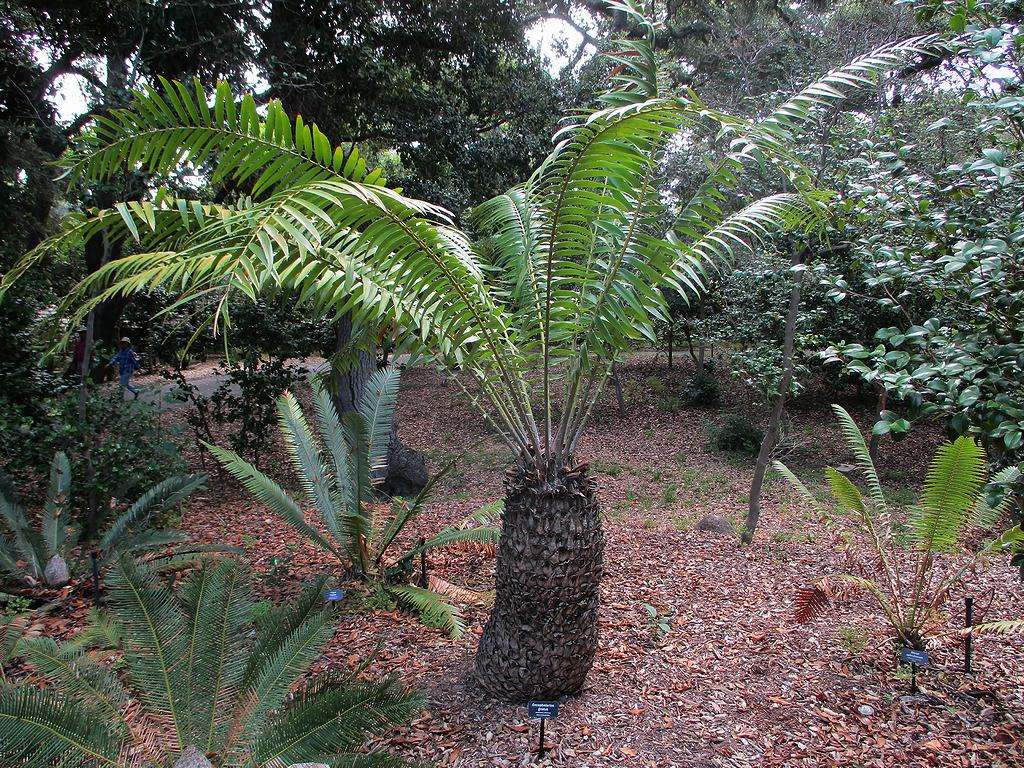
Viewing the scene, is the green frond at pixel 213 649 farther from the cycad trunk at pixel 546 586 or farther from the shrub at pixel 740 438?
the shrub at pixel 740 438

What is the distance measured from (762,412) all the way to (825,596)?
315 inches

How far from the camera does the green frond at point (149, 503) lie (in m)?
4.39

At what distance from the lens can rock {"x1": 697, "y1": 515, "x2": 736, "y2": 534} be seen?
229 inches

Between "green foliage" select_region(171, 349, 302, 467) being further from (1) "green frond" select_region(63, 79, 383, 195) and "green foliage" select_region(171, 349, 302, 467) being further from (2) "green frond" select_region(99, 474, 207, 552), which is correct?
(1) "green frond" select_region(63, 79, 383, 195)

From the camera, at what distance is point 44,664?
2.31 metres

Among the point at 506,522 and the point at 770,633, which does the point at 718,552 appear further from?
the point at 506,522

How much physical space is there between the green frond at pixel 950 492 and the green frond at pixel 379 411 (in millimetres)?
3398

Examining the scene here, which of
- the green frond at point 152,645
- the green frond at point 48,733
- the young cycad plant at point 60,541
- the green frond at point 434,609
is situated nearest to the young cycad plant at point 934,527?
the green frond at point 434,609

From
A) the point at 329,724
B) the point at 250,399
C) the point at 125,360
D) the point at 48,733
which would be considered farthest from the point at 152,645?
the point at 125,360

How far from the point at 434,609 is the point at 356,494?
1227 mm

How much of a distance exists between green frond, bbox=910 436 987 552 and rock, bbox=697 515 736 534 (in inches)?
103

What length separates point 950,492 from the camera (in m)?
3.09

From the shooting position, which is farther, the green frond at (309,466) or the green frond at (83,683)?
the green frond at (309,466)

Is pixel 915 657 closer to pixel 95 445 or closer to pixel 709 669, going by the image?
pixel 709 669
